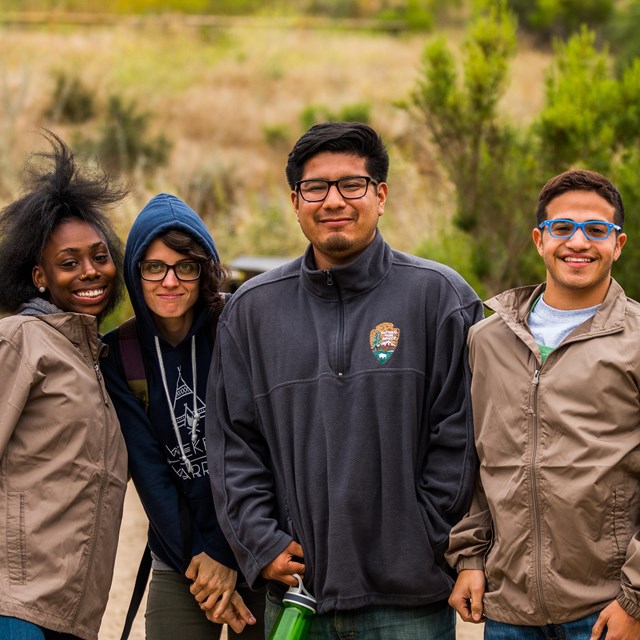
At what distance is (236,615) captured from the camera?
11.1 feet

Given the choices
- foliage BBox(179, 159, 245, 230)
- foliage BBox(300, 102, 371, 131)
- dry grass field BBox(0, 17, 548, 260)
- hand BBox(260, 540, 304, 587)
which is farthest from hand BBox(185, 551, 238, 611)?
foliage BBox(300, 102, 371, 131)

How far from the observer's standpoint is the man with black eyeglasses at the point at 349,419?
293 centimetres

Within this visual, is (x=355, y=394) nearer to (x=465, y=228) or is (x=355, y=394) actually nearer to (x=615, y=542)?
(x=615, y=542)

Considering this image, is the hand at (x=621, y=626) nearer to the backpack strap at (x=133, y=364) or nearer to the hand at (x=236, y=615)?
the hand at (x=236, y=615)

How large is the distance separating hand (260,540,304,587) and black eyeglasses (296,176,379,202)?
43.1 inches

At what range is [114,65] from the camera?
2761 cm

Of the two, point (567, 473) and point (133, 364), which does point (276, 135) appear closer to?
point (133, 364)

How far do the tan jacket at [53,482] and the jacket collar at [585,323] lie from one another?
1304mm

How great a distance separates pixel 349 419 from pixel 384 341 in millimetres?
264

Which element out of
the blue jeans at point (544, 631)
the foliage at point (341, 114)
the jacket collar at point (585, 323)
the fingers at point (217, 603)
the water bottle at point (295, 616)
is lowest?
the fingers at point (217, 603)

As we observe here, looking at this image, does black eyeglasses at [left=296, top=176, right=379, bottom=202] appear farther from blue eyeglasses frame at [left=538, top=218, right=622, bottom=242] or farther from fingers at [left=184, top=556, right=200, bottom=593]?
fingers at [left=184, top=556, right=200, bottom=593]

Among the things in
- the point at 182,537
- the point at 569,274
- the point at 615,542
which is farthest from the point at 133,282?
the point at 615,542

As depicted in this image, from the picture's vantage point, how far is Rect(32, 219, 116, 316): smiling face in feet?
10.8

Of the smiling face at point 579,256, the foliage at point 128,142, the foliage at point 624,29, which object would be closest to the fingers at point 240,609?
the smiling face at point 579,256
